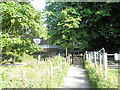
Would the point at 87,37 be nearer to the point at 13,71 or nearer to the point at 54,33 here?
the point at 54,33

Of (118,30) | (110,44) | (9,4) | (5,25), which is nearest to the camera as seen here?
(9,4)

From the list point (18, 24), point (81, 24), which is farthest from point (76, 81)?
point (81, 24)

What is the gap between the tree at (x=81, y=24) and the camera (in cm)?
1202

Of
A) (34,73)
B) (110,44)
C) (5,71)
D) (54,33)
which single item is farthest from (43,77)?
(110,44)

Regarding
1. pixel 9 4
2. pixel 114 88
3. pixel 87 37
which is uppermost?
pixel 9 4

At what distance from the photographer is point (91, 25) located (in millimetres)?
14500

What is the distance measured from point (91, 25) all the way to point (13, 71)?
12.9 m

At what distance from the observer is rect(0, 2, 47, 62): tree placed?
498 cm

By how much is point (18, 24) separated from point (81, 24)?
870 cm

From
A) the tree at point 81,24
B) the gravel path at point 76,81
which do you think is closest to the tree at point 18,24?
the gravel path at point 76,81

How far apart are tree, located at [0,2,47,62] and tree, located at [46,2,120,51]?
5649 millimetres

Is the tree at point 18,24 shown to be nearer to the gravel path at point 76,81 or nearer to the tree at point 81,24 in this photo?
the gravel path at point 76,81

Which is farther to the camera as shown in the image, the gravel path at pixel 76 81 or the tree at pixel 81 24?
the tree at pixel 81 24

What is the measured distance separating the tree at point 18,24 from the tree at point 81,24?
18.5 ft
